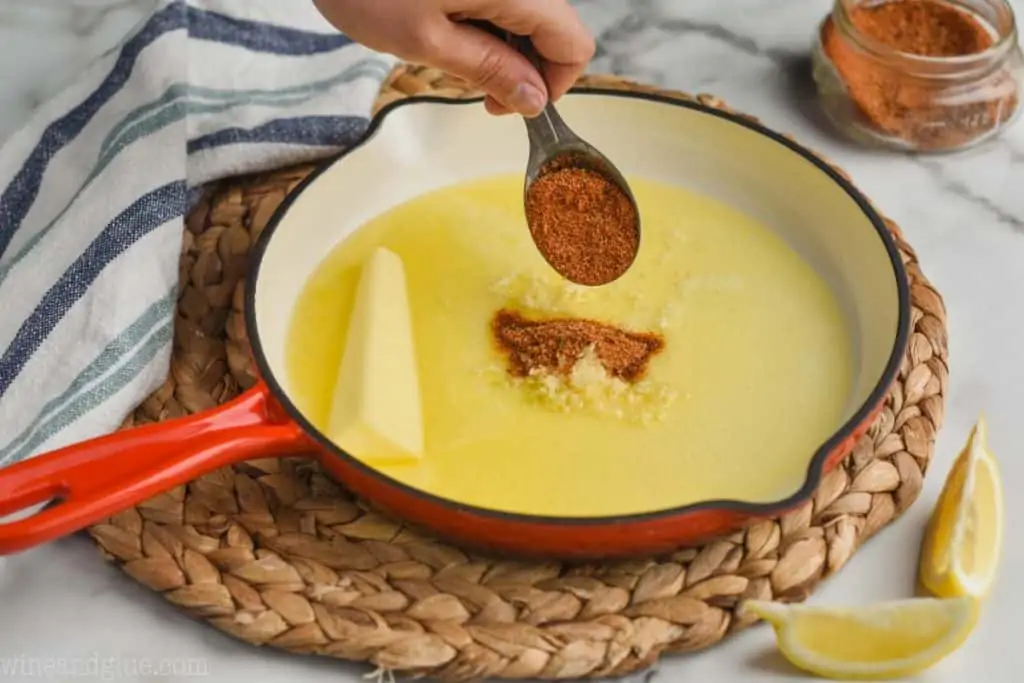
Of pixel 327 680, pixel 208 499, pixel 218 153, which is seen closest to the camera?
pixel 327 680

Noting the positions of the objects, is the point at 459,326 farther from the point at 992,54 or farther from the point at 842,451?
the point at 992,54

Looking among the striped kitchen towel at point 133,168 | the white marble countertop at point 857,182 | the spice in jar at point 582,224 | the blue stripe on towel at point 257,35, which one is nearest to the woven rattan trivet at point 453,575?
the white marble countertop at point 857,182

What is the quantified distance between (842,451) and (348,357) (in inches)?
16.8

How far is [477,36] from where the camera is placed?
1121 millimetres

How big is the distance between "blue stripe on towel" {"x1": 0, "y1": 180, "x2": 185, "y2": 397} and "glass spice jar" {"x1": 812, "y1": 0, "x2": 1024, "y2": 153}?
736mm

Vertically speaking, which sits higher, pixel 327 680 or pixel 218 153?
pixel 218 153

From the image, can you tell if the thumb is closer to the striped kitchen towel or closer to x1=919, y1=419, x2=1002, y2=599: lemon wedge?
the striped kitchen towel

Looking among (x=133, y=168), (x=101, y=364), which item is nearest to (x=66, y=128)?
(x=133, y=168)

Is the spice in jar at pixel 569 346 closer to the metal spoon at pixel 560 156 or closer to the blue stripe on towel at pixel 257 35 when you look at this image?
the metal spoon at pixel 560 156

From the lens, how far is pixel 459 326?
4.15 ft

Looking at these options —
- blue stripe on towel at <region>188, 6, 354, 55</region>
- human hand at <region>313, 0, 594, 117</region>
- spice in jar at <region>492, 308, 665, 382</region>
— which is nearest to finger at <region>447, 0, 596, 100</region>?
human hand at <region>313, 0, 594, 117</region>

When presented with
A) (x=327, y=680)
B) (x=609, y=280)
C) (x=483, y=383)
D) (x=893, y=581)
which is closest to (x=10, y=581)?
(x=327, y=680)

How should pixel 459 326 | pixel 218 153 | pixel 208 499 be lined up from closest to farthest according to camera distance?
pixel 208 499, pixel 459 326, pixel 218 153

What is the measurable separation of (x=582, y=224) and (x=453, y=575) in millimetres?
380
